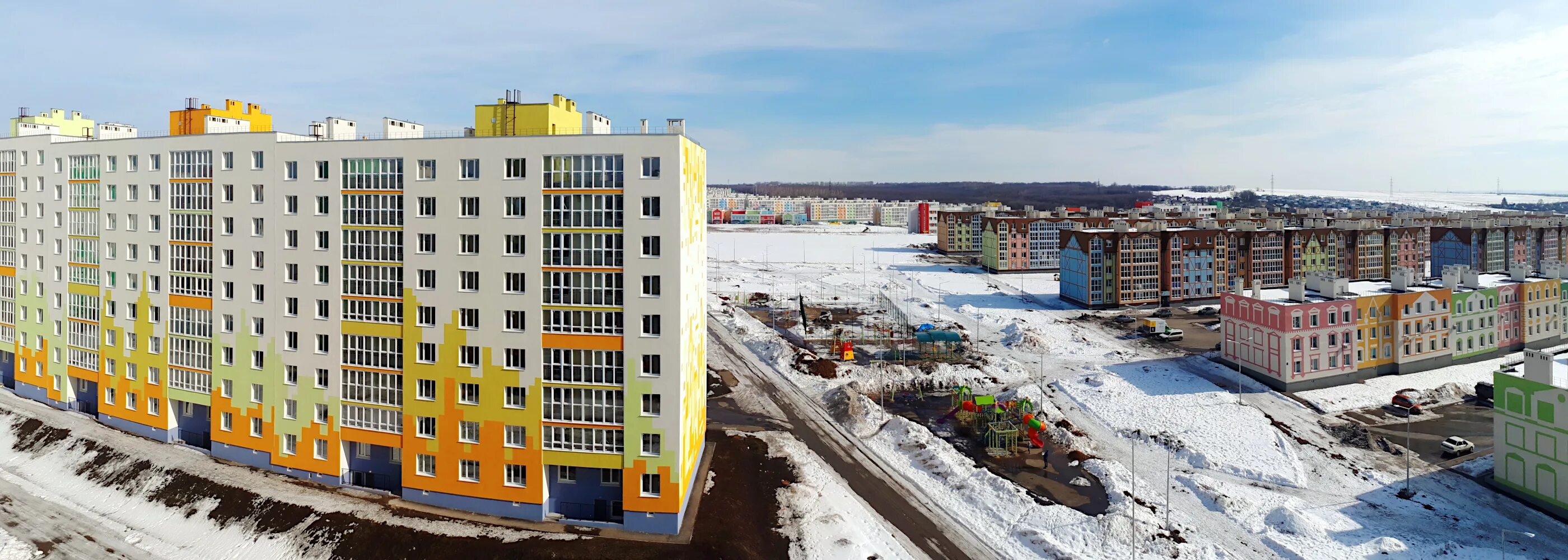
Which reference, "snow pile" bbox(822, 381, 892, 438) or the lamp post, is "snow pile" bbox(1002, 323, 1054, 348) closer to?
the lamp post

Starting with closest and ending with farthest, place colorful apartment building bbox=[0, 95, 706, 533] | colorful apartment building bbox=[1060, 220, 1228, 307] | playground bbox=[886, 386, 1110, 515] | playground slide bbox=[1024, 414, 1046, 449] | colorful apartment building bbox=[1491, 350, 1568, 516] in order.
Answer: colorful apartment building bbox=[0, 95, 706, 533], colorful apartment building bbox=[1491, 350, 1568, 516], playground bbox=[886, 386, 1110, 515], playground slide bbox=[1024, 414, 1046, 449], colorful apartment building bbox=[1060, 220, 1228, 307]

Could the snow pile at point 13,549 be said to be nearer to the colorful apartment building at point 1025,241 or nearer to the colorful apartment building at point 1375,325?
the colorful apartment building at point 1375,325

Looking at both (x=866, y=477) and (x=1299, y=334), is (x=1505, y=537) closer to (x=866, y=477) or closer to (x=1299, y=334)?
(x=1299, y=334)

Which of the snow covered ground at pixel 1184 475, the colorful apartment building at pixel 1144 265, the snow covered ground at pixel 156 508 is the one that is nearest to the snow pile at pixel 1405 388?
the snow covered ground at pixel 1184 475

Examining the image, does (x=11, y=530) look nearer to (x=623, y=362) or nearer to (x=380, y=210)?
(x=380, y=210)

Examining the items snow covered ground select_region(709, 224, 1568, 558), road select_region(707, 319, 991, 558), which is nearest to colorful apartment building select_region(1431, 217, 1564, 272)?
snow covered ground select_region(709, 224, 1568, 558)

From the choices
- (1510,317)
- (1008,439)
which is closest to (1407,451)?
(1008,439)
